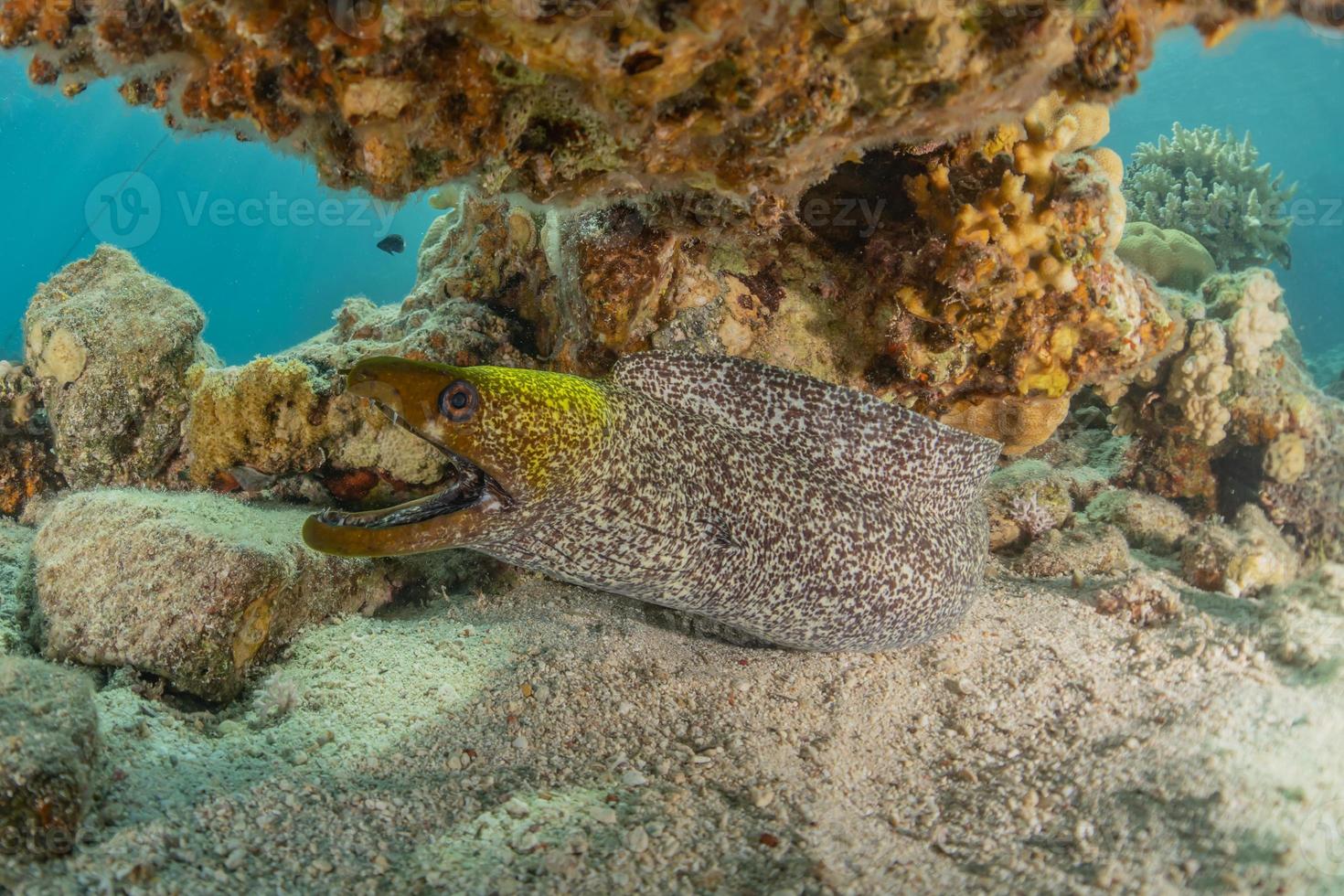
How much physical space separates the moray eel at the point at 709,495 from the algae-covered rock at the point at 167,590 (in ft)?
2.82

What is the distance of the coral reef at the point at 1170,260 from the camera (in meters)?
6.08

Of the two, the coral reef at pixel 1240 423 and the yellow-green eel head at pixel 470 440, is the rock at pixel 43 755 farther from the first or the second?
the coral reef at pixel 1240 423

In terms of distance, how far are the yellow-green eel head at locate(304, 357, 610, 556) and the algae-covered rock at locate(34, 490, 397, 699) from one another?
86 cm

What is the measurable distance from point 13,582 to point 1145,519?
7115 mm

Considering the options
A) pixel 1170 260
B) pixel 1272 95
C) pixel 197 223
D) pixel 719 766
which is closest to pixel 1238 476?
pixel 1170 260

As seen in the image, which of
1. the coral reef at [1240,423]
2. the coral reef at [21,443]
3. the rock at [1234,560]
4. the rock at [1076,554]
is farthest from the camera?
the coral reef at [1240,423]

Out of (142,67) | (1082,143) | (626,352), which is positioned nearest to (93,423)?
(142,67)

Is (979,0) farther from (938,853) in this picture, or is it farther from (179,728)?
(179,728)

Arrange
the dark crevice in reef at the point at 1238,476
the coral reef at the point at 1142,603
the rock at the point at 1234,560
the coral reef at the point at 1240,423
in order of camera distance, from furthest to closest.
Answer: the dark crevice in reef at the point at 1238,476, the coral reef at the point at 1240,423, the rock at the point at 1234,560, the coral reef at the point at 1142,603

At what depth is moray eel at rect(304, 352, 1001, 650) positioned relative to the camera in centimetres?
262

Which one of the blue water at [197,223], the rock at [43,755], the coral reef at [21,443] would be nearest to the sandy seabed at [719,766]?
the rock at [43,755]

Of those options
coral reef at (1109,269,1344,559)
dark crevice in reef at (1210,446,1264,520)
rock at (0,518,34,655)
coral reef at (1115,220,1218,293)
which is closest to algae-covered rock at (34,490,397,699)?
rock at (0,518,34,655)

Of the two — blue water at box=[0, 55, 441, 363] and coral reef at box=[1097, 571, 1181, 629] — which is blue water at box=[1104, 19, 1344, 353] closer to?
coral reef at box=[1097, 571, 1181, 629]

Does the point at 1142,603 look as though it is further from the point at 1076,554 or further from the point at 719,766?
the point at 719,766
